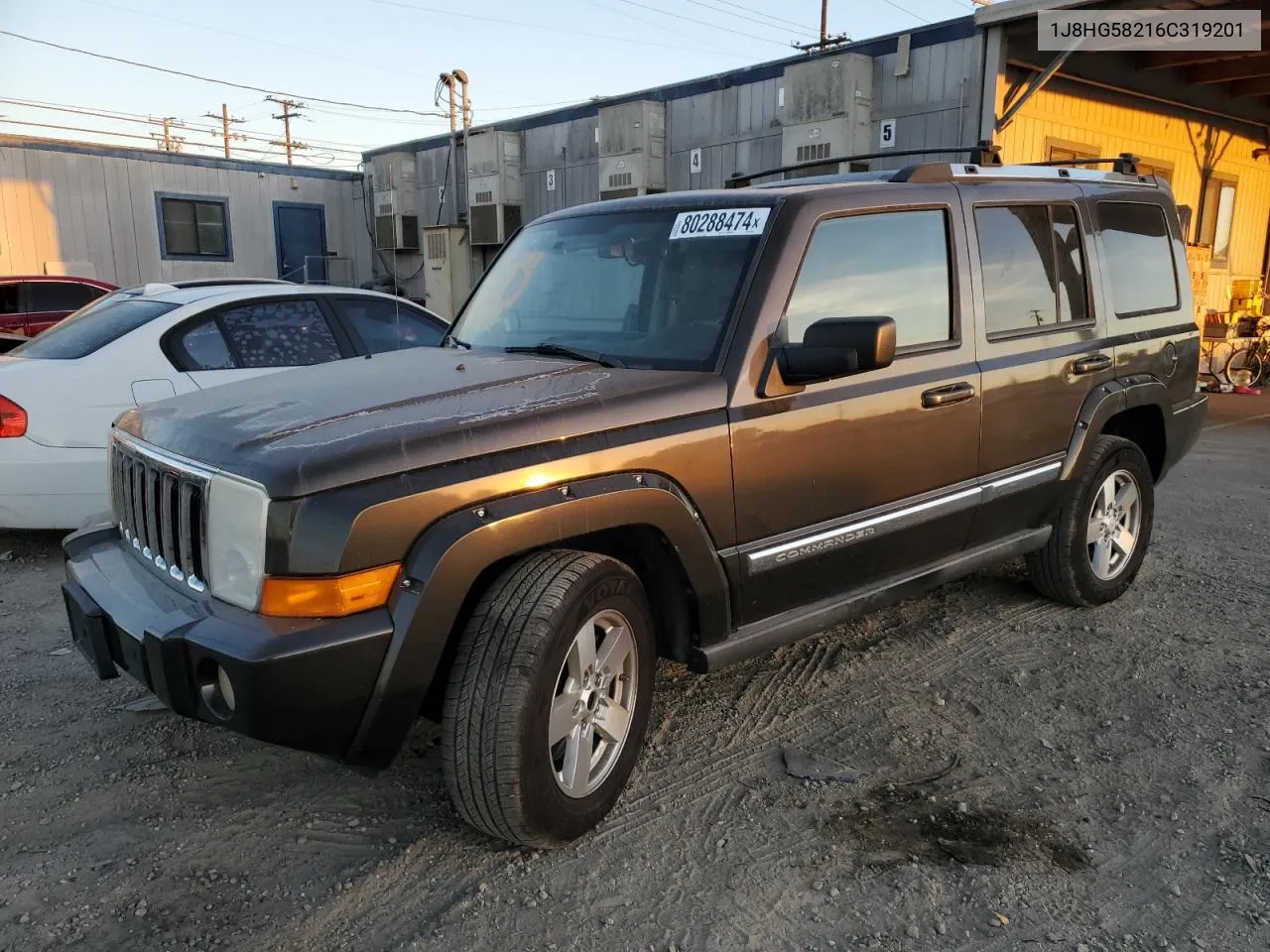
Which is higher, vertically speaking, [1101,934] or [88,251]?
[88,251]

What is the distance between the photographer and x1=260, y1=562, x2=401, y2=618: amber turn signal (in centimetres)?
229

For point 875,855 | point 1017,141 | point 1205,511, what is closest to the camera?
point 875,855

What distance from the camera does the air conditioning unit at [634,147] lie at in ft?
46.2

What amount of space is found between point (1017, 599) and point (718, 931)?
9.91ft

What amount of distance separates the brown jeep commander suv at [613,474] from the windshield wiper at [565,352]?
0.08ft

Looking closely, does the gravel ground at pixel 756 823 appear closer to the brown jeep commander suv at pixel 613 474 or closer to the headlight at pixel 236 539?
the brown jeep commander suv at pixel 613 474

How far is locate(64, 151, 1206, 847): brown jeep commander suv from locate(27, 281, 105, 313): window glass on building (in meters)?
10.7

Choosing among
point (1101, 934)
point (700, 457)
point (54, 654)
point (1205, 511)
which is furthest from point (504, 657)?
point (1205, 511)

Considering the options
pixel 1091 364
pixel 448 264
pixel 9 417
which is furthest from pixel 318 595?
pixel 448 264

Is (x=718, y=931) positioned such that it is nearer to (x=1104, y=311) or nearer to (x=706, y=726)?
(x=706, y=726)

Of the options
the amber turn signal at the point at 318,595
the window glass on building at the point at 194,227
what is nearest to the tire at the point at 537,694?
the amber turn signal at the point at 318,595

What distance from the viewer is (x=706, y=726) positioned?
3.47 meters

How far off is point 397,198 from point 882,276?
61.3 feet

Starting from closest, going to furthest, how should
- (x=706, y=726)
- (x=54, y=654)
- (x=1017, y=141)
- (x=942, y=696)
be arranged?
1. (x=706, y=726)
2. (x=942, y=696)
3. (x=54, y=654)
4. (x=1017, y=141)
